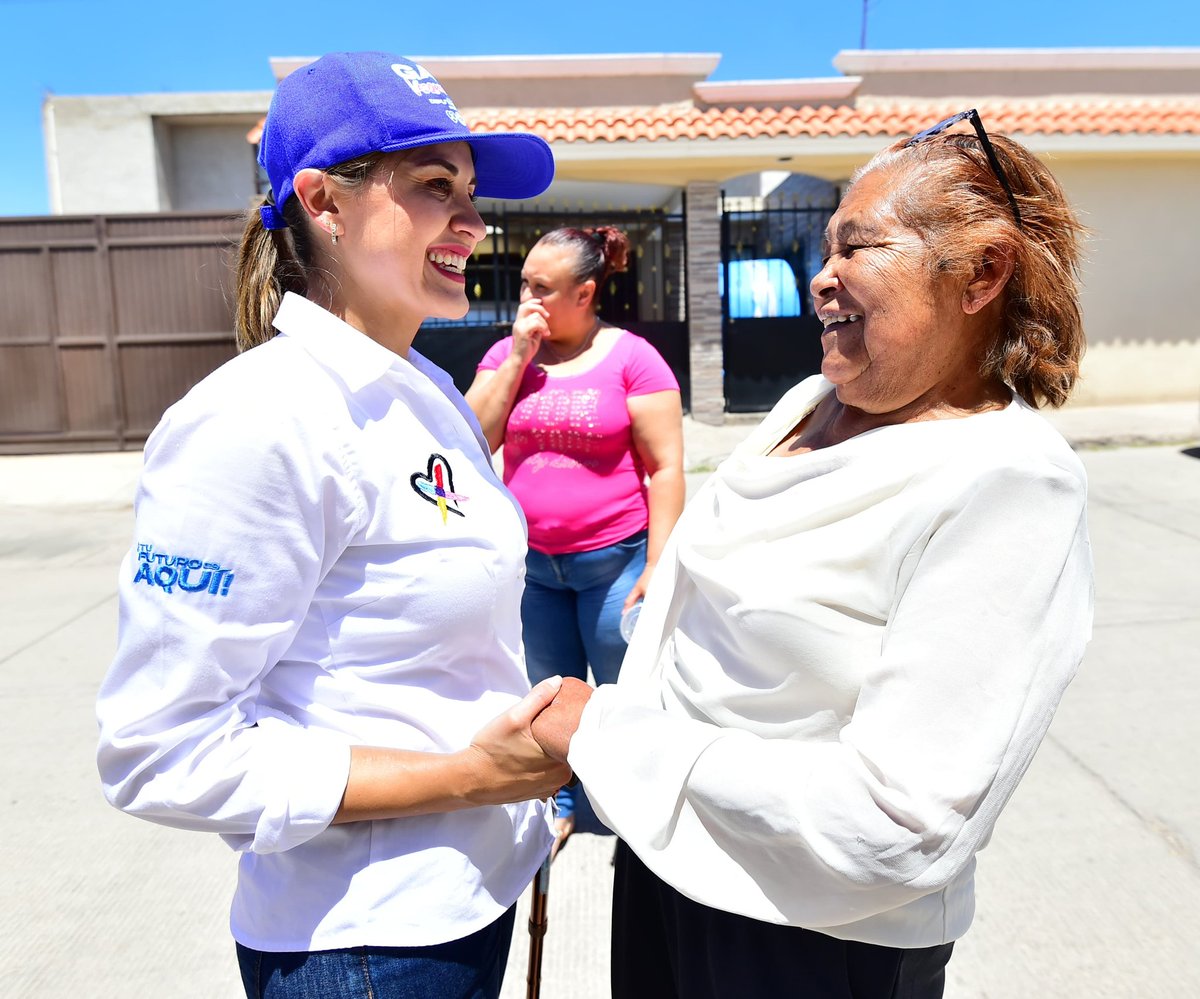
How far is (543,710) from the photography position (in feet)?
4.13

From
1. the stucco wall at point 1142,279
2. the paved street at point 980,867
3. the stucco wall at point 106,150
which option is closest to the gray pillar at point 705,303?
the stucco wall at point 1142,279

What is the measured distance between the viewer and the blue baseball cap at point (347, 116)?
1.24 metres

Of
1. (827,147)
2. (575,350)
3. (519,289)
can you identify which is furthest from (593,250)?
(827,147)

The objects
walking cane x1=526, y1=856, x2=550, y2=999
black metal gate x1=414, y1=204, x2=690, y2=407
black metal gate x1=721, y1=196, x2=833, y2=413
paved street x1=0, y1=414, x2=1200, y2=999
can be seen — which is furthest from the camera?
black metal gate x1=721, y1=196, x2=833, y2=413

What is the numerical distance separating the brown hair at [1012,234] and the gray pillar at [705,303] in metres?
10.0

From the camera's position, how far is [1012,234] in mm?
1205

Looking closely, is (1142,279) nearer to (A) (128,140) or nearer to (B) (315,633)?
(B) (315,633)

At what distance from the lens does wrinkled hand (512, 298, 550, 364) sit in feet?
10.0

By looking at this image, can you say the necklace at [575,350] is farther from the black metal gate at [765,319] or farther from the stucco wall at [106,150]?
the stucco wall at [106,150]

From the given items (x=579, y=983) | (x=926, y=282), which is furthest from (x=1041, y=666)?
(x=579, y=983)

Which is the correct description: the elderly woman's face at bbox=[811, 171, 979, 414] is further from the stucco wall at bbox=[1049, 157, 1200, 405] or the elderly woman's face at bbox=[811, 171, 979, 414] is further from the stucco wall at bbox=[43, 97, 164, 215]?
the stucco wall at bbox=[43, 97, 164, 215]

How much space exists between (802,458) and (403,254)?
62 cm

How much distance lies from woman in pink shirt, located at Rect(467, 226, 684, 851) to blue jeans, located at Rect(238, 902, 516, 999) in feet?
6.13

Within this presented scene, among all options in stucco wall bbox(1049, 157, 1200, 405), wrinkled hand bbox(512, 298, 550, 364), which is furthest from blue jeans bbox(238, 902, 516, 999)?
stucco wall bbox(1049, 157, 1200, 405)
